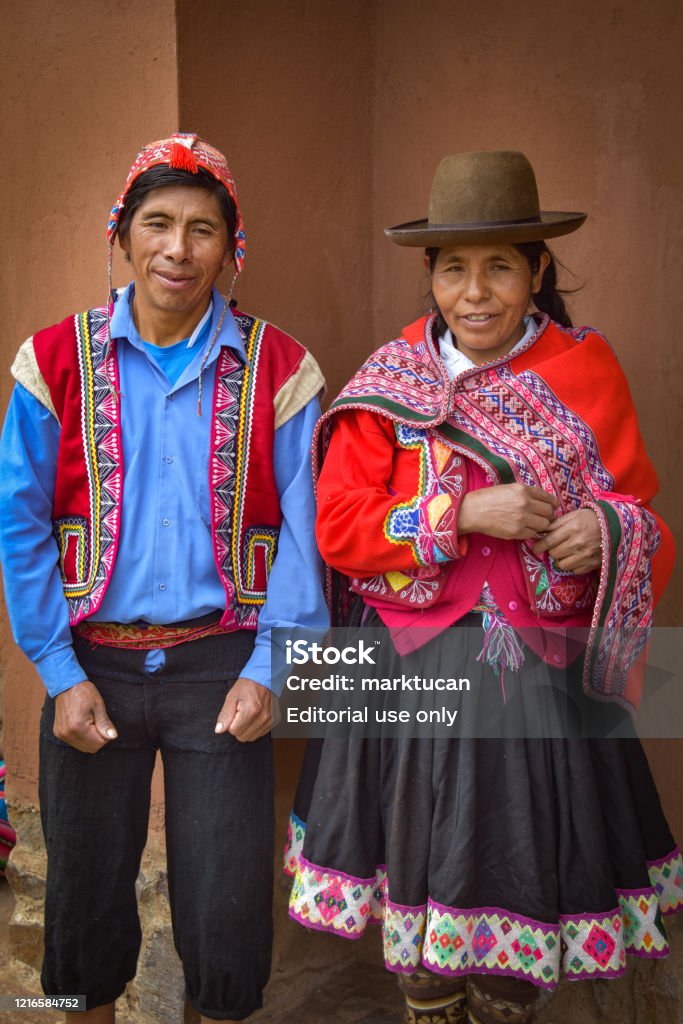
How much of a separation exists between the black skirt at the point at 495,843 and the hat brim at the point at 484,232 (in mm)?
864

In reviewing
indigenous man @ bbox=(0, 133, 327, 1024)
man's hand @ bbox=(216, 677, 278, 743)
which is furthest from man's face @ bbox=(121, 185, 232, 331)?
man's hand @ bbox=(216, 677, 278, 743)

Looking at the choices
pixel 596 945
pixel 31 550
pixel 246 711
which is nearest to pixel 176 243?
pixel 31 550

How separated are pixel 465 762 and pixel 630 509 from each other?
→ 0.65 metres

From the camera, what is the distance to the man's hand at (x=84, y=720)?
101 inches

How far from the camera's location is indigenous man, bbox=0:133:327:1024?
2.58 meters

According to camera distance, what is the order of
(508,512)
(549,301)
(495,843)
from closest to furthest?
1. (508,512)
2. (495,843)
3. (549,301)

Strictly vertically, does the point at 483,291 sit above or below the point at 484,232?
below

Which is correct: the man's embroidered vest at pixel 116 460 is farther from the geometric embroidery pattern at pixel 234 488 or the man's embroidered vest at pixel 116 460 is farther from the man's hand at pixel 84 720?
the man's hand at pixel 84 720

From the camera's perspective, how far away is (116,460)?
2590 millimetres

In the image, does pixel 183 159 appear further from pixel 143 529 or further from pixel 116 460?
pixel 143 529

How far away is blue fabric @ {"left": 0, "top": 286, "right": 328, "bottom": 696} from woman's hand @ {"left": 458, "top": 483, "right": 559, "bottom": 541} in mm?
408

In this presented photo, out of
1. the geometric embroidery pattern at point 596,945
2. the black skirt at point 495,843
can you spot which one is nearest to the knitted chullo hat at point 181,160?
the black skirt at point 495,843

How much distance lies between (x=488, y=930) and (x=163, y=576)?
105 cm

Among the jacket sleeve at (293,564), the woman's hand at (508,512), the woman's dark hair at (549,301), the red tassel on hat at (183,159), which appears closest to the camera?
the woman's hand at (508,512)
